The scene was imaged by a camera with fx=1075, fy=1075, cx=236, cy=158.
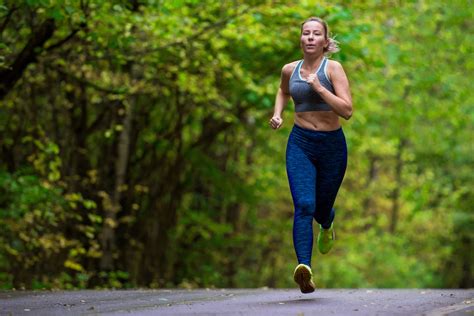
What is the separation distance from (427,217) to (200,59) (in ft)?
51.8

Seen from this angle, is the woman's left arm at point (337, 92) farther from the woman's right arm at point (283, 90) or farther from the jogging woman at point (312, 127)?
the woman's right arm at point (283, 90)

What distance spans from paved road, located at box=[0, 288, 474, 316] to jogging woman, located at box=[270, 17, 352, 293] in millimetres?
512

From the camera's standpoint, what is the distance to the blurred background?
14062 millimetres

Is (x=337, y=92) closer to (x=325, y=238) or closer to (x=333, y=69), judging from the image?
(x=333, y=69)

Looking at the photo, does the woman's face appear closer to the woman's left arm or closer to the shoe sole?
the woman's left arm

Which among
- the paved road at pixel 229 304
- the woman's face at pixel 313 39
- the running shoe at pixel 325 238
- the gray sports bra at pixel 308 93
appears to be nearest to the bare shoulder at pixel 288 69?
the gray sports bra at pixel 308 93

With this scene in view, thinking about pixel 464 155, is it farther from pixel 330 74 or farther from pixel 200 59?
pixel 330 74

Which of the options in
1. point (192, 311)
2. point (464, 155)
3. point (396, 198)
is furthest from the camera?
point (396, 198)

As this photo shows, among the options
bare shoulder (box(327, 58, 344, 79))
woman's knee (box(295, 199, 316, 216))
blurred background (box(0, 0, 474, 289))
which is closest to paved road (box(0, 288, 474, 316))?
woman's knee (box(295, 199, 316, 216))

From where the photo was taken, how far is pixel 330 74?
27.4 feet

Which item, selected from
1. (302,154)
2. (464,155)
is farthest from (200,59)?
(464,155)

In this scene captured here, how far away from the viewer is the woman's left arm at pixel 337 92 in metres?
8.14

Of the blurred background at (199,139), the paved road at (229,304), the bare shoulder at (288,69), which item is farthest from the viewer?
the blurred background at (199,139)

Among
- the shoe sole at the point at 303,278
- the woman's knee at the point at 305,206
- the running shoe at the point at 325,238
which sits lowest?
the shoe sole at the point at 303,278
